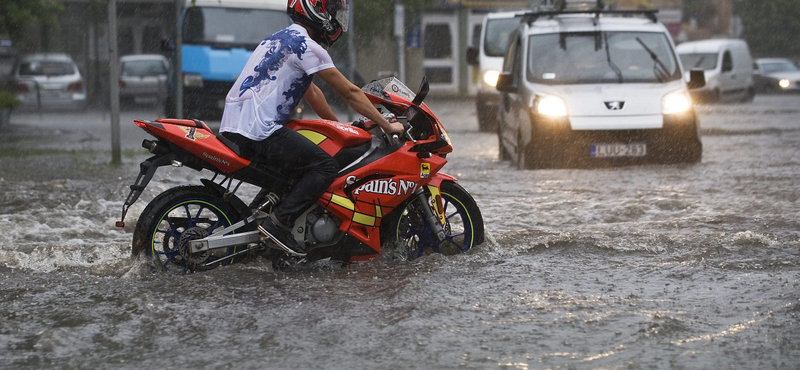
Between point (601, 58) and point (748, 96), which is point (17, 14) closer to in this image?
point (601, 58)

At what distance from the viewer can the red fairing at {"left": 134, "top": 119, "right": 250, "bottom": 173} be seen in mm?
6328

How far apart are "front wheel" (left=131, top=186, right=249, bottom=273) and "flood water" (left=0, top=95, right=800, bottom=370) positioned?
0.10 metres

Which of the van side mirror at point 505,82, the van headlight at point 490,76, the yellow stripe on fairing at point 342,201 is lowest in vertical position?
the van headlight at point 490,76

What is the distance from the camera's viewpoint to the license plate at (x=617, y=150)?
42.1 feet

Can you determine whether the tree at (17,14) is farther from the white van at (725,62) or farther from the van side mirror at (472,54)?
the white van at (725,62)

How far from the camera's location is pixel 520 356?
4.85 metres

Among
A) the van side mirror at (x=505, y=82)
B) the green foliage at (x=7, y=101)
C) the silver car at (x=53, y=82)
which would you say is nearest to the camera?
the van side mirror at (x=505, y=82)

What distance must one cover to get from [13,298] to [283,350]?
1.82 meters

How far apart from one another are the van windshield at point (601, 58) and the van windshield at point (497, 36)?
780cm

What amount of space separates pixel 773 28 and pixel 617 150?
48310mm

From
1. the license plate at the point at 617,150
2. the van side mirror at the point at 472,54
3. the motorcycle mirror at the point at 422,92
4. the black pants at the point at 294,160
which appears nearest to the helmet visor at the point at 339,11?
the motorcycle mirror at the point at 422,92

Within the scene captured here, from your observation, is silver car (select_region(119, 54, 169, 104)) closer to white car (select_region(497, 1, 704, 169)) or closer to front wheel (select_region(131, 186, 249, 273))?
white car (select_region(497, 1, 704, 169))

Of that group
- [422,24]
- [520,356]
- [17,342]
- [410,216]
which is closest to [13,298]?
[17,342]

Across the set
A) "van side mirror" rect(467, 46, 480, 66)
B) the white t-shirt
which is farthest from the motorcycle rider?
"van side mirror" rect(467, 46, 480, 66)
